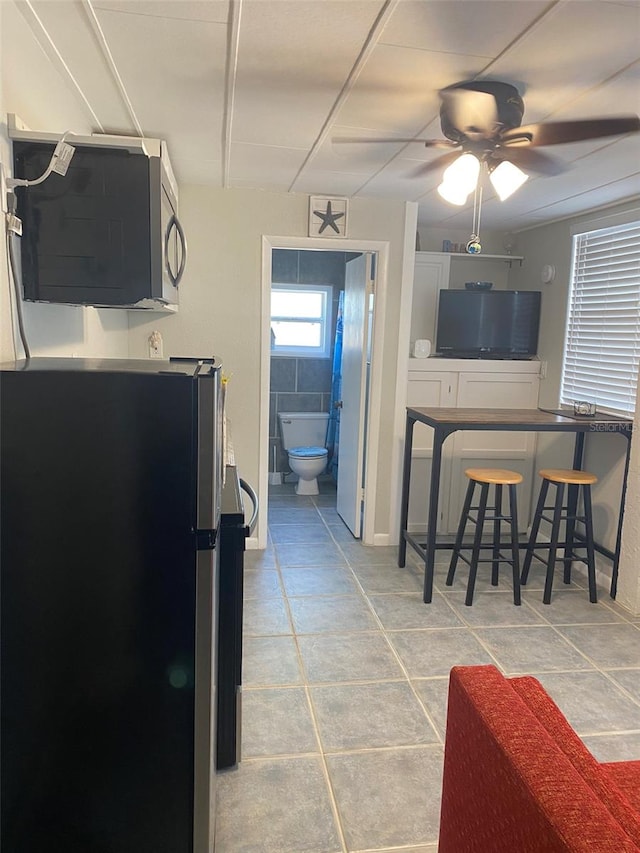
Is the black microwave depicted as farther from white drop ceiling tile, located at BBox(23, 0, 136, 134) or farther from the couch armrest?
the couch armrest

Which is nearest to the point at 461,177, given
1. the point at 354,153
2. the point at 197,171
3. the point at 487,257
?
the point at 354,153

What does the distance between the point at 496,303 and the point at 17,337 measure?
11.9ft

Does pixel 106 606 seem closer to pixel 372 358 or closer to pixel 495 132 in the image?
pixel 495 132

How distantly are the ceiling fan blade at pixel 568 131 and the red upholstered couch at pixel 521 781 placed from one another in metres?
1.63

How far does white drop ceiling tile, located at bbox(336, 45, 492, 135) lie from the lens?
1.76 m

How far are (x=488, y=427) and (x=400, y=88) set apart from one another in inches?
70.9

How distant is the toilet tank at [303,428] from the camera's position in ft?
18.9

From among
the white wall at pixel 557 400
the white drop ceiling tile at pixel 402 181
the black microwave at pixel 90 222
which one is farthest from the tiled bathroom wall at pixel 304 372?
the black microwave at pixel 90 222

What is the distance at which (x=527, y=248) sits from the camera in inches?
183

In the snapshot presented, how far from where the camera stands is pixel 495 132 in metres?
2.05

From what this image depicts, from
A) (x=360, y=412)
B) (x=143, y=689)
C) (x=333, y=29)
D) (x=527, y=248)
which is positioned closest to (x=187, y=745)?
(x=143, y=689)

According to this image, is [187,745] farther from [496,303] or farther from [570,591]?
[496,303]

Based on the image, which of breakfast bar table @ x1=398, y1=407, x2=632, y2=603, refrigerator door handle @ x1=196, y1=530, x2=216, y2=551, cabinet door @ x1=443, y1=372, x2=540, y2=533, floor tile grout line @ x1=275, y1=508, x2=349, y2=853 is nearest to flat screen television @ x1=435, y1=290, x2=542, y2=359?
cabinet door @ x1=443, y1=372, x2=540, y2=533

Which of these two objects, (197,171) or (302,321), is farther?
(302,321)
